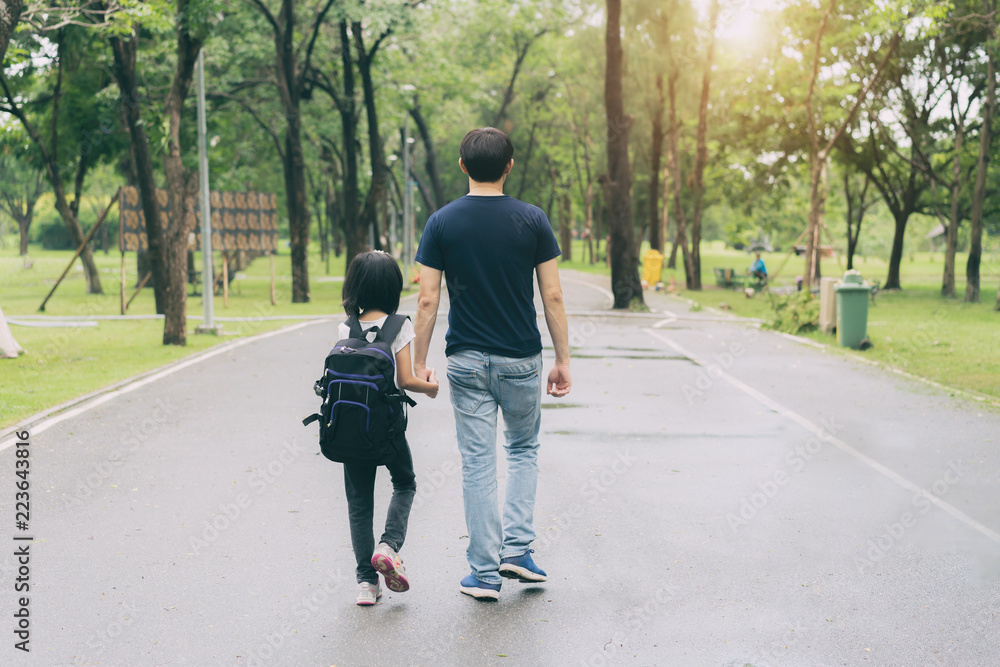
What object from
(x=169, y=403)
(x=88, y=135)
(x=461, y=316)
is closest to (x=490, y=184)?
(x=461, y=316)

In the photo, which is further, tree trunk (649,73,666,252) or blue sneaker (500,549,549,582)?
tree trunk (649,73,666,252)

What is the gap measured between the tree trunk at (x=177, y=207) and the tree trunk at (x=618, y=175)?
1160 centimetres

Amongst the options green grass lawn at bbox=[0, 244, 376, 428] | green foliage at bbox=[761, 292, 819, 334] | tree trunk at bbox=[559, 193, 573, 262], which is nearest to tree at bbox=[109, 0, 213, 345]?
green grass lawn at bbox=[0, 244, 376, 428]

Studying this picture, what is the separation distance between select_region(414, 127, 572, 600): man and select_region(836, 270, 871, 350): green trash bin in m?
12.3

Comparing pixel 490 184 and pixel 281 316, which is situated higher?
pixel 490 184

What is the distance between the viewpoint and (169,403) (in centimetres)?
1015

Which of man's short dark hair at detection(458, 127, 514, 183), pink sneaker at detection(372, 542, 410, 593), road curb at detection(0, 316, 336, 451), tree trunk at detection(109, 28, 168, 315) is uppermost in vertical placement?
tree trunk at detection(109, 28, 168, 315)

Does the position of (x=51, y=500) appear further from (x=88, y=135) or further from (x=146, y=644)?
(x=88, y=135)

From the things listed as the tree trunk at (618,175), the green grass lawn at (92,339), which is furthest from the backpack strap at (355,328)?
the tree trunk at (618,175)

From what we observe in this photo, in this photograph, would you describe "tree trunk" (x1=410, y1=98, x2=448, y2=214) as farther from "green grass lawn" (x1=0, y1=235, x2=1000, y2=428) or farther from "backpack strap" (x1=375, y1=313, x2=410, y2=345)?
"backpack strap" (x1=375, y1=313, x2=410, y2=345)

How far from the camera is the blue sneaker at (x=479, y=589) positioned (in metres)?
4.70

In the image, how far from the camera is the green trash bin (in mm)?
15977

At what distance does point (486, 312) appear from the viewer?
15.4 feet

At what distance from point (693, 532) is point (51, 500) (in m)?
3.92
